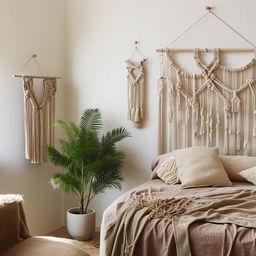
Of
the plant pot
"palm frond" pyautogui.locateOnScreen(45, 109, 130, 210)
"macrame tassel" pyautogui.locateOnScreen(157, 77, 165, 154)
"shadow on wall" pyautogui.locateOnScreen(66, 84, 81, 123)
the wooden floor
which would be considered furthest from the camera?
"shadow on wall" pyautogui.locateOnScreen(66, 84, 81, 123)

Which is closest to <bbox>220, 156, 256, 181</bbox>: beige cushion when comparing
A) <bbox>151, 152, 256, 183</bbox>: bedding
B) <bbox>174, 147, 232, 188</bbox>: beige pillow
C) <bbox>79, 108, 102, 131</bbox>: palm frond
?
<bbox>151, 152, 256, 183</bbox>: bedding

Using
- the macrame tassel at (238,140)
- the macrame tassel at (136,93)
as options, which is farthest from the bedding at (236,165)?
the macrame tassel at (136,93)

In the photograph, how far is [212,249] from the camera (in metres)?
2.31

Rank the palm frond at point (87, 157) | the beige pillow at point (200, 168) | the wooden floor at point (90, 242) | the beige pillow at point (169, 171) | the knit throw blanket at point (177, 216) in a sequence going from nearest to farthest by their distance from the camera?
the knit throw blanket at point (177, 216)
the beige pillow at point (200, 168)
the beige pillow at point (169, 171)
the wooden floor at point (90, 242)
the palm frond at point (87, 157)

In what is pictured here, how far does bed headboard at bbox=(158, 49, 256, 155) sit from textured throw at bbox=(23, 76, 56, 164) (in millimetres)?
1058

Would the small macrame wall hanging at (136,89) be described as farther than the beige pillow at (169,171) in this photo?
Yes

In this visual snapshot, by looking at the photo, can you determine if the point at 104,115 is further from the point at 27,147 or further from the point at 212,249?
the point at 212,249

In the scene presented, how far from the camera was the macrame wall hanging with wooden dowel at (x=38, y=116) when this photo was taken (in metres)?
3.79

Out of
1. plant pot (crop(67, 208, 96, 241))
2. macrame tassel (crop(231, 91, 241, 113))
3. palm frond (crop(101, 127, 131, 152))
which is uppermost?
macrame tassel (crop(231, 91, 241, 113))

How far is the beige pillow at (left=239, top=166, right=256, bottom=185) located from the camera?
10.7 feet

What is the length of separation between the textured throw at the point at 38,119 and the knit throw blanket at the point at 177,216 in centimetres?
142

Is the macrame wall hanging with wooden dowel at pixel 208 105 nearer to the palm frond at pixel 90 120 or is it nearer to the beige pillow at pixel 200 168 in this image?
the beige pillow at pixel 200 168

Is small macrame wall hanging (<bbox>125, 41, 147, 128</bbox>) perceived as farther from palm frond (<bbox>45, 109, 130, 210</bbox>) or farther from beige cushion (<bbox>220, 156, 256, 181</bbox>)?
beige cushion (<bbox>220, 156, 256, 181</bbox>)

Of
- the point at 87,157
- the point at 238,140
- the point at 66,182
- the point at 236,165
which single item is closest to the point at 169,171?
the point at 236,165
